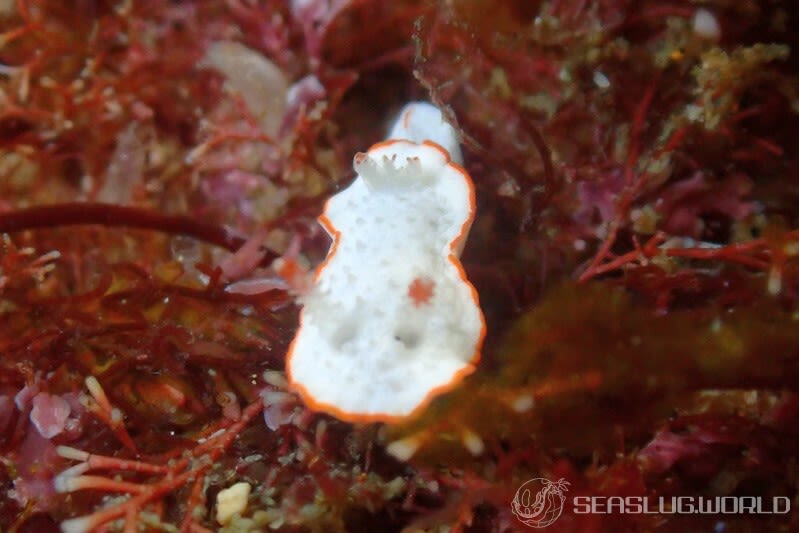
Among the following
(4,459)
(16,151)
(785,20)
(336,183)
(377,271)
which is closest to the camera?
(377,271)

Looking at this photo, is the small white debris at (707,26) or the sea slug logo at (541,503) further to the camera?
the small white debris at (707,26)

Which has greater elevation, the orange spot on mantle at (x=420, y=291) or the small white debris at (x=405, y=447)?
the orange spot on mantle at (x=420, y=291)

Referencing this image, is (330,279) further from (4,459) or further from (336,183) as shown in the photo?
(4,459)

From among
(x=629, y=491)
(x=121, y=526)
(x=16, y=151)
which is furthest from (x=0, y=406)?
(x=629, y=491)

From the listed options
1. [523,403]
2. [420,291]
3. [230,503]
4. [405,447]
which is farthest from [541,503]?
[230,503]

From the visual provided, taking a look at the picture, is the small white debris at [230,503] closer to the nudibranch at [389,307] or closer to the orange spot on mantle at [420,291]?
the nudibranch at [389,307]

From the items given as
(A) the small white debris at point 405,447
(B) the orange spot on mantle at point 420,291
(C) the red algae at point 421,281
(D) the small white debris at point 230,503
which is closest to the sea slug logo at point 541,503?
(C) the red algae at point 421,281
